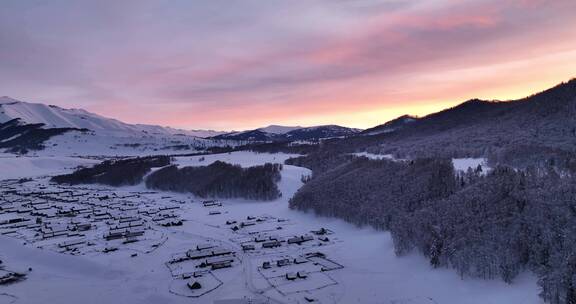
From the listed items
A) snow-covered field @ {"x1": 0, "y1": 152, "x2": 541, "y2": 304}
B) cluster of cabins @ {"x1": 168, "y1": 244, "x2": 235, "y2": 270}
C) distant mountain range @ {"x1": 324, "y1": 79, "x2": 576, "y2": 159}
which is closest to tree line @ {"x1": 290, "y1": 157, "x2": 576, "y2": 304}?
snow-covered field @ {"x1": 0, "y1": 152, "x2": 541, "y2": 304}

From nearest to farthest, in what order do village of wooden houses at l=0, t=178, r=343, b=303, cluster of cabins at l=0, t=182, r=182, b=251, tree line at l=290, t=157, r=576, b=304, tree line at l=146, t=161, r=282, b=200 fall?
1. tree line at l=290, t=157, r=576, b=304
2. village of wooden houses at l=0, t=178, r=343, b=303
3. cluster of cabins at l=0, t=182, r=182, b=251
4. tree line at l=146, t=161, r=282, b=200

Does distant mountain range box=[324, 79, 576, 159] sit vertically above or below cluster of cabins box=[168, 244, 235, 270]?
above

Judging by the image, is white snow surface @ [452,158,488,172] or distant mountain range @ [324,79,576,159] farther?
distant mountain range @ [324,79,576,159]

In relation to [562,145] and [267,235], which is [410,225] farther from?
[562,145]

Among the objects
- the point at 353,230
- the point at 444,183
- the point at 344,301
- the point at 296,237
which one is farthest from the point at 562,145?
the point at 344,301

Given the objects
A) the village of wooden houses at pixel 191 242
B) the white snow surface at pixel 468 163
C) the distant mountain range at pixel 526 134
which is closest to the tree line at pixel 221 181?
the village of wooden houses at pixel 191 242

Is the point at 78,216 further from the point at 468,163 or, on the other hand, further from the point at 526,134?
the point at 526,134

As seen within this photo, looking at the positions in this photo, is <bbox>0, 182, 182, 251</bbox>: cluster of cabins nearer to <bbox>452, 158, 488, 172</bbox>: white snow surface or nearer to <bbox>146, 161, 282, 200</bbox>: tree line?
<bbox>146, 161, 282, 200</bbox>: tree line

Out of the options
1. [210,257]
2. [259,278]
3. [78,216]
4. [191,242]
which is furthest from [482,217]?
[78,216]

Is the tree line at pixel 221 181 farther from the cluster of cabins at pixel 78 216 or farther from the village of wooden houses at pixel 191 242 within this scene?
the cluster of cabins at pixel 78 216
